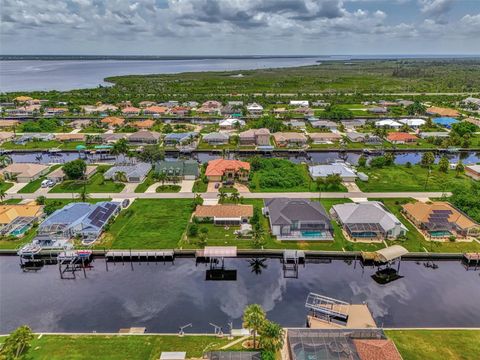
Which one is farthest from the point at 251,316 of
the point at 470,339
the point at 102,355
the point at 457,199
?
the point at 457,199

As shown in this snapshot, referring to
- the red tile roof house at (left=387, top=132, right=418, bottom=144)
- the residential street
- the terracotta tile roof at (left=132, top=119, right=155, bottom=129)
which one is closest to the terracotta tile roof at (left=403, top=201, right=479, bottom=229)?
the residential street

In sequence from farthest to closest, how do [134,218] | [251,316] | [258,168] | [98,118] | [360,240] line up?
[98,118]
[258,168]
[134,218]
[360,240]
[251,316]

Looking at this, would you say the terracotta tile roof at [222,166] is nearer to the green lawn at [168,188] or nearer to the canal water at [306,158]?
the green lawn at [168,188]

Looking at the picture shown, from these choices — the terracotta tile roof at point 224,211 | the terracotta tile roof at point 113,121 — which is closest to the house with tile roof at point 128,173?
the terracotta tile roof at point 224,211

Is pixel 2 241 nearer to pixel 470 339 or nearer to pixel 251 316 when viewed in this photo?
pixel 251 316

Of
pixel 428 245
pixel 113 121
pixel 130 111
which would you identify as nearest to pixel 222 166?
pixel 428 245

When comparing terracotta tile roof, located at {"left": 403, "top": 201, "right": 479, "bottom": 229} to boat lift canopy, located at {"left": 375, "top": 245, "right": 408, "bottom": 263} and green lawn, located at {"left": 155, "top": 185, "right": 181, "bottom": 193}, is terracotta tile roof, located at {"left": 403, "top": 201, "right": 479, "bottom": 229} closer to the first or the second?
boat lift canopy, located at {"left": 375, "top": 245, "right": 408, "bottom": 263}
